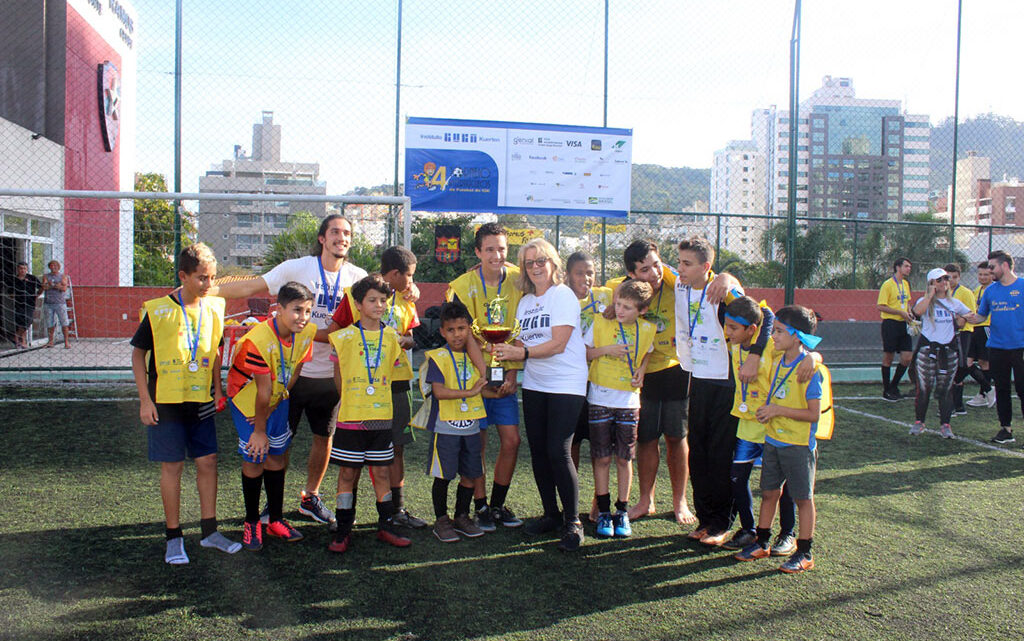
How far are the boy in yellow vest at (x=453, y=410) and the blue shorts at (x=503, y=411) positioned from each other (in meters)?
0.11

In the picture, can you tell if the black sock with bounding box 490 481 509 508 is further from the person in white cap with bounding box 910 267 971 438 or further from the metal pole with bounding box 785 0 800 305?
the metal pole with bounding box 785 0 800 305

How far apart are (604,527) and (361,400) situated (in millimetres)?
1497

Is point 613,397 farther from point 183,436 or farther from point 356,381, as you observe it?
point 183,436

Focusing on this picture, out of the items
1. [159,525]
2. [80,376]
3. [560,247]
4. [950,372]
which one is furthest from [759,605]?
[80,376]

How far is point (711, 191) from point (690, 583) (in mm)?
8901

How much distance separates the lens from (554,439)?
3953 millimetres

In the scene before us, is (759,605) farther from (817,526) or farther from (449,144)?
(449,144)

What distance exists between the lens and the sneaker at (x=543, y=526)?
412 cm

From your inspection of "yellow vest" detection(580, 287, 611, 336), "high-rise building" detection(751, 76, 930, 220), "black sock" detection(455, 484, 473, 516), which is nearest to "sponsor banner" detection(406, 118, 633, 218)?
"high-rise building" detection(751, 76, 930, 220)

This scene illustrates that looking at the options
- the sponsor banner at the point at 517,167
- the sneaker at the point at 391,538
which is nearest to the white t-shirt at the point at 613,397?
the sneaker at the point at 391,538

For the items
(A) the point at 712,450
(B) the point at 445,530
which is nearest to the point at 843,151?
(A) the point at 712,450

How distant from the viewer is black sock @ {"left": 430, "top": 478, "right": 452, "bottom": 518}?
4.06 m

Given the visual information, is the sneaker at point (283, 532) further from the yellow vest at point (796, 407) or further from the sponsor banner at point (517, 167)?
the sponsor banner at point (517, 167)

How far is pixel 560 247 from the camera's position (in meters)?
10.2
